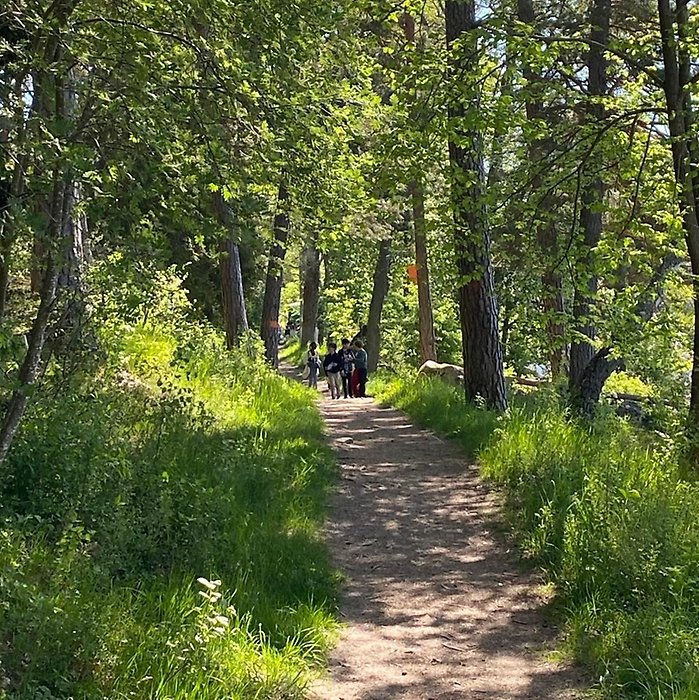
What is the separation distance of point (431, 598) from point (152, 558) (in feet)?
6.90

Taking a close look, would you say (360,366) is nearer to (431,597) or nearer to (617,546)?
(431,597)

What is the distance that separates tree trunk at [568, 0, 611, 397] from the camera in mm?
9516

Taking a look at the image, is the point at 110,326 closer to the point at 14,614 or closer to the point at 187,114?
the point at 187,114

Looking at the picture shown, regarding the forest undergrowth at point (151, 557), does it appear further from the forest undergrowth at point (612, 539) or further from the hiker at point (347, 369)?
the hiker at point (347, 369)

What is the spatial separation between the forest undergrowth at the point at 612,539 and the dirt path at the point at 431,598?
0.84ft

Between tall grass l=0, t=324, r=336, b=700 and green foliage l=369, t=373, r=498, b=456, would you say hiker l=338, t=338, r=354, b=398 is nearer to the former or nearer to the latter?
green foliage l=369, t=373, r=498, b=456

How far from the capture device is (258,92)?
20.2 ft

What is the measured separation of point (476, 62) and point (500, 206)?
1.66 m

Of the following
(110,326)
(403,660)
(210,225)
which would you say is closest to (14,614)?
(403,660)

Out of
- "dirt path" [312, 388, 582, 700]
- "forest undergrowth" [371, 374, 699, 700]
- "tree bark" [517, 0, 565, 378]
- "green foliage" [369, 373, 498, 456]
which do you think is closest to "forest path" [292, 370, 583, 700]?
"dirt path" [312, 388, 582, 700]

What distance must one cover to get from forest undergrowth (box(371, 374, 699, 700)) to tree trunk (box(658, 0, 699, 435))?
160 centimetres

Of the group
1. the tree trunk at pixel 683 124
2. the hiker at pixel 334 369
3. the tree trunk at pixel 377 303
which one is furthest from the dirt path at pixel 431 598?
the tree trunk at pixel 377 303

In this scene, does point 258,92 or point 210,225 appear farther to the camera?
point 258,92

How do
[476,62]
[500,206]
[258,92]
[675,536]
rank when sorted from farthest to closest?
[500,206], [476,62], [258,92], [675,536]
